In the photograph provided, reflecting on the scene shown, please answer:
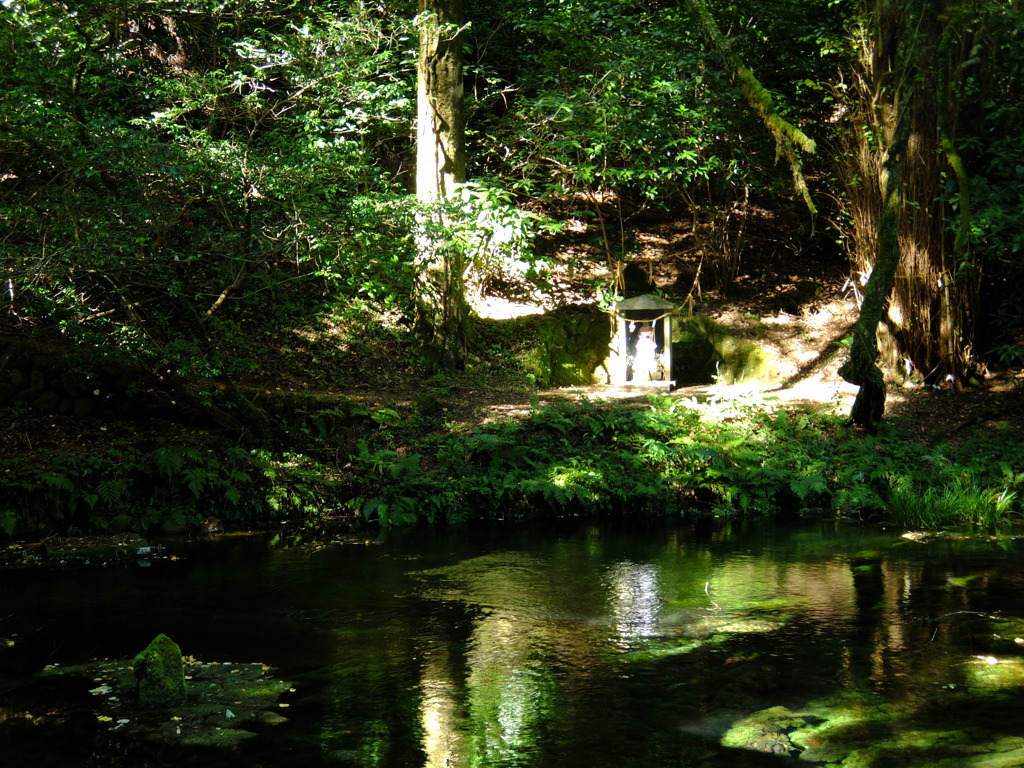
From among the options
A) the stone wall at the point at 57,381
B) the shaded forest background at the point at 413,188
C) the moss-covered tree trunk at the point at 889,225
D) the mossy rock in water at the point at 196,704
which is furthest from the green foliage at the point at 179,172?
the moss-covered tree trunk at the point at 889,225

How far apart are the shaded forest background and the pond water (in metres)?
2.87

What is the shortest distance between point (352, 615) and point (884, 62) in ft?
37.3

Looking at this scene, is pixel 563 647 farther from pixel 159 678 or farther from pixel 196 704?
pixel 159 678

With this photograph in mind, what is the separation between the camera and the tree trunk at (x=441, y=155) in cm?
1339

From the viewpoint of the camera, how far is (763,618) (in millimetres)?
6574

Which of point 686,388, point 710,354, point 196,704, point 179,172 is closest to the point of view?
point 196,704

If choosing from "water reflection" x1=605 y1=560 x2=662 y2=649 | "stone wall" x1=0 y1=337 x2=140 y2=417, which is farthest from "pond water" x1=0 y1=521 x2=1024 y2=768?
"stone wall" x1=0 y1=337 x2=140 y2=417

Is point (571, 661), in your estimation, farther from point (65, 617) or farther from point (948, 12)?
point (948, 12)

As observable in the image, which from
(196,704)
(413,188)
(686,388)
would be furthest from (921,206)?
(196,704)

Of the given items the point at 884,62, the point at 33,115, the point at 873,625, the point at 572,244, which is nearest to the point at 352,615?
the point at 873,625

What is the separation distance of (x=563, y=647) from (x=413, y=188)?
39.2 feet

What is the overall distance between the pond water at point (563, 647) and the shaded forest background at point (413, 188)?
2873mm

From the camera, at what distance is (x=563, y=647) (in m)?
5.92

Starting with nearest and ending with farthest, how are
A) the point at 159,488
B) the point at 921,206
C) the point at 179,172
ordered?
the point at 179,172
the point at 159,488
the point at 921,206
